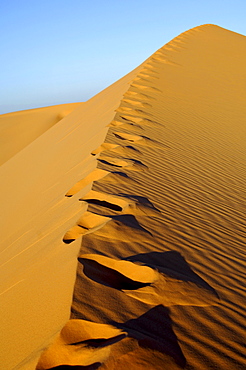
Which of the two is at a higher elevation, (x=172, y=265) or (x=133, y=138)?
(x=133, y=138)

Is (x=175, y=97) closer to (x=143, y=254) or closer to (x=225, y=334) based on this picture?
(x=143, y=254)

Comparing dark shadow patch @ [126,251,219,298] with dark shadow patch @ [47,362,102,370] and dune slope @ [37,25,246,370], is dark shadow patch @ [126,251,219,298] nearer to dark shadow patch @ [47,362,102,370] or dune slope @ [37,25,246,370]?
dune slope @ [37,25,246,370]

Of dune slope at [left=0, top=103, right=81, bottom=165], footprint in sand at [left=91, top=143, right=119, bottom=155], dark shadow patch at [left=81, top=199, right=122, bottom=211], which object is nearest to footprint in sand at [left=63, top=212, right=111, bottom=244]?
dark shadow patch at [left=81, top=199, right=122, bottom=211]

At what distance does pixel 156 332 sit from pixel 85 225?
3.86ft

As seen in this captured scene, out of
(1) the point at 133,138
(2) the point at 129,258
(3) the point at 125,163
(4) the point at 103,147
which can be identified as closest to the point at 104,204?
(2) the point at 129,258

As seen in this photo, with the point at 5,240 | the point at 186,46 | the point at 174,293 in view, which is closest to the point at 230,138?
the point at 5,240

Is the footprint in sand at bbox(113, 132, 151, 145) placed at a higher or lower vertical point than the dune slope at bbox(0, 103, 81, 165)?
higher

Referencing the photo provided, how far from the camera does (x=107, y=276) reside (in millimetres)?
2236

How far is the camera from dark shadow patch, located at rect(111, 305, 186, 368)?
5.75 feet

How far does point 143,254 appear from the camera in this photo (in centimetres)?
253

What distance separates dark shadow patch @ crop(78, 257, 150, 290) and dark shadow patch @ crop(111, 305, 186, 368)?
0.24m

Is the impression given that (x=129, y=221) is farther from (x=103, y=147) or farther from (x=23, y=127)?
(x=23, y=127)

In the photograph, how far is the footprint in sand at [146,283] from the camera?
2.12 m

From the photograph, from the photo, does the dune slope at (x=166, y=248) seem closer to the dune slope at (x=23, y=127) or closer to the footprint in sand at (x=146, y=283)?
the footprint in sand at (x=146, y=283)
